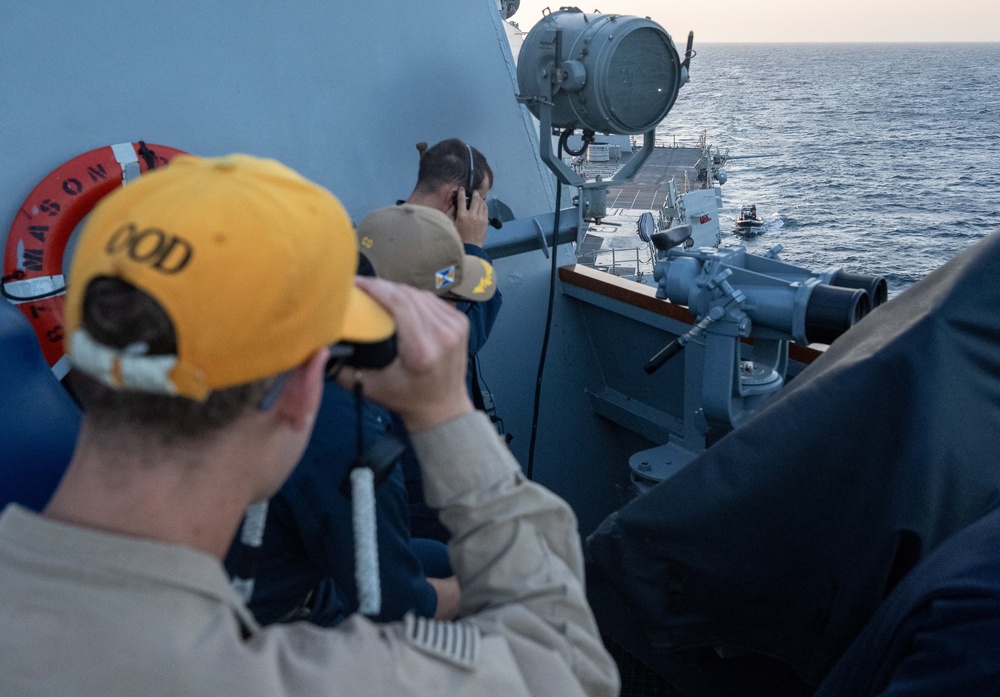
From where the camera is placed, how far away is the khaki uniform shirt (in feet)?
2.37

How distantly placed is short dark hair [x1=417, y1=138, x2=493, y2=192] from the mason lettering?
1.95m

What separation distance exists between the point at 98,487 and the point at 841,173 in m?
58.0

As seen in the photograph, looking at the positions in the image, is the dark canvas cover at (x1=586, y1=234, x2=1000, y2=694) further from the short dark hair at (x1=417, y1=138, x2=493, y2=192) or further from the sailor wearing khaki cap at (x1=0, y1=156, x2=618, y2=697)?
the short dark hair at (x1=417, y1=138, x2=493, y2=192)

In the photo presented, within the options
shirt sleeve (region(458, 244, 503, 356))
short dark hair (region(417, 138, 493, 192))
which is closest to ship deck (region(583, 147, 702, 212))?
short dark hair (region(417, 138, 493, 192))

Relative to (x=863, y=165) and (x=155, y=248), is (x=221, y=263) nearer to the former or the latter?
(x=155, y=248)

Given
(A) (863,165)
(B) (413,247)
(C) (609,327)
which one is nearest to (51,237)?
(B) (413,247)

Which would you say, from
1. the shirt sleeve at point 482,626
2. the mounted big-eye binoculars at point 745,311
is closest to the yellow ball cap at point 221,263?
the shirt sleeve at point 482,626

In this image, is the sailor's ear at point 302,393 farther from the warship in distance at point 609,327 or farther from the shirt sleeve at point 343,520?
the warship in distance at point 609,327

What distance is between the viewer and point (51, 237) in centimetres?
225

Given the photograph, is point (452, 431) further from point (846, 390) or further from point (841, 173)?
point (841, 173)

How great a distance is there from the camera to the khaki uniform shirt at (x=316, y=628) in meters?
0.72

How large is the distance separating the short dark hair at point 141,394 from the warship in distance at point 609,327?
989mm

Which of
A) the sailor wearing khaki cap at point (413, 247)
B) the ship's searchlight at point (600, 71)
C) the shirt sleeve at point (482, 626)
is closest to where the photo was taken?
the shirt sleeve at point (482, 626)

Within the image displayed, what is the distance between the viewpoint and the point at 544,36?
10.0 ft
